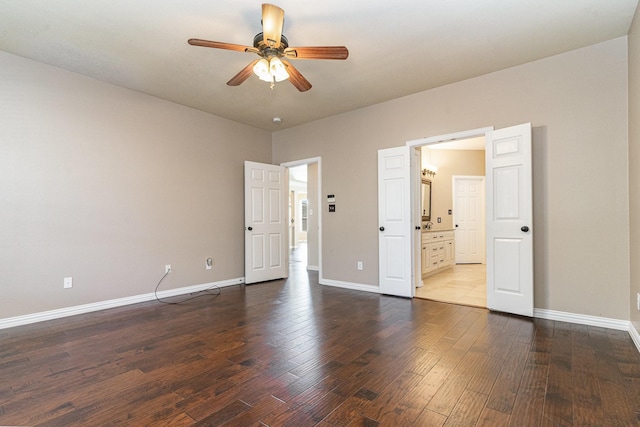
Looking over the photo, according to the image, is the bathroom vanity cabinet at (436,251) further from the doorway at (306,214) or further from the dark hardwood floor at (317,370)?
the dark hardwood floor at (317,370)

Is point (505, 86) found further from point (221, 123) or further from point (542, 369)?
point (221, 123)

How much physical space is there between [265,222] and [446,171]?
4786 millimetres

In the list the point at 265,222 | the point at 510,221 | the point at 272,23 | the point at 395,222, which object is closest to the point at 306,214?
the point at 265,222

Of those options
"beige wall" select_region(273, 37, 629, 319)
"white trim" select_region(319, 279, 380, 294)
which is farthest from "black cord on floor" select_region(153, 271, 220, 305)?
"beige wall" select_region(273, 37, 629, 319)

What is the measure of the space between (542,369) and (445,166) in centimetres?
610

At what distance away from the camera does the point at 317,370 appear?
7.11 ft

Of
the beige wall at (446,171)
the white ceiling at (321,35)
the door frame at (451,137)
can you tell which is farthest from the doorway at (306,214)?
the beige wall at (446,171)

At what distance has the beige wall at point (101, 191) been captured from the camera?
3.21 metres

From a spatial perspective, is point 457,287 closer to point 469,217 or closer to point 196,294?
point 469,217

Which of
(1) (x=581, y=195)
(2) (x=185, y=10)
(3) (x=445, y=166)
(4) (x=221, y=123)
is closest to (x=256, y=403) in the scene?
(2) (x=185, y=10)

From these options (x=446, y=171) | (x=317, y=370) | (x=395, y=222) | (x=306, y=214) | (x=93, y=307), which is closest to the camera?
Answer: (x=317, y=370)

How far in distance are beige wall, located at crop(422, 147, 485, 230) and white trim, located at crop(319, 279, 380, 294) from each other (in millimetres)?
3197

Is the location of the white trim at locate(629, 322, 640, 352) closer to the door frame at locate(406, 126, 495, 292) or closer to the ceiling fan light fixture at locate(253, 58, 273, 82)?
the door frame at locate(406, 126, 495, 292)

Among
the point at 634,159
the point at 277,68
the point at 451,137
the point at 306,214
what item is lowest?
the point at 306,214
